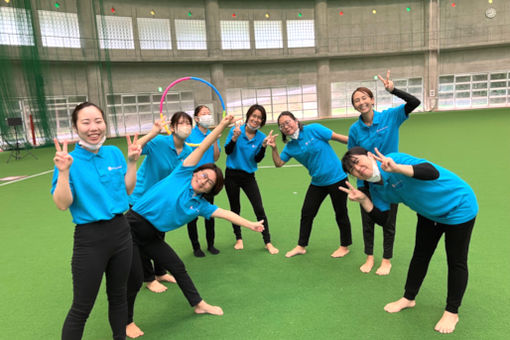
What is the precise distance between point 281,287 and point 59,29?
2196cm

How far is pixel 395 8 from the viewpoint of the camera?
27.0m

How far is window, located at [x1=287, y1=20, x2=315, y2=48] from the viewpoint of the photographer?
26250 mm

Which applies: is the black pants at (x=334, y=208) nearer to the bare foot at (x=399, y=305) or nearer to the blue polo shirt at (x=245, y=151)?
the blue polo shirt at (x=245, y=151)

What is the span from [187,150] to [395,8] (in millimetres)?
28383

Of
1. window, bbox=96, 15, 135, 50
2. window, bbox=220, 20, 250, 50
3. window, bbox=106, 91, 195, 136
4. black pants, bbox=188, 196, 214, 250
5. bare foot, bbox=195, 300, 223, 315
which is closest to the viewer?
bare foot, bbox=195, 300, 223, 315

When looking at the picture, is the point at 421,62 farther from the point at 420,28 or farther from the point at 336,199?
the point at 336,199

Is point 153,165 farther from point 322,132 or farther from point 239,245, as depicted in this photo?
point 322,132

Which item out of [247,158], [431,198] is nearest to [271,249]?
[247,158]

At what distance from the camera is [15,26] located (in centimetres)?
1769

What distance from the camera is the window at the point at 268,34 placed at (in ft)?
84.7

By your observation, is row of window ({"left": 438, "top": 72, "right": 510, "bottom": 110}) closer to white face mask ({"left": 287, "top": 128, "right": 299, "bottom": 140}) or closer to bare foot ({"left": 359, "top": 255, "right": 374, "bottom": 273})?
white face mask ({"left": 287, "top": 128, "right": 299, "bottom": 140})

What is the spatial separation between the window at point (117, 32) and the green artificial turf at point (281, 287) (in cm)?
1828

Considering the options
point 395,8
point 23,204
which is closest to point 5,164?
point 23,204

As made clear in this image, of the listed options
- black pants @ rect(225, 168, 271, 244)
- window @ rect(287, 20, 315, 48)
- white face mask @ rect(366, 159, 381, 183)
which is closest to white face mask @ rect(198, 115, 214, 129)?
black pants @ rect(225, 168, 271, 244)
